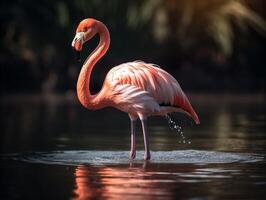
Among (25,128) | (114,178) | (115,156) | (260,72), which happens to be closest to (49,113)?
(25,128)

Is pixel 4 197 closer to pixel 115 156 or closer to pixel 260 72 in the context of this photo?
pixel 115 156

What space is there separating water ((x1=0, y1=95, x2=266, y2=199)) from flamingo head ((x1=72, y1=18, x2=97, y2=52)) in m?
1.17

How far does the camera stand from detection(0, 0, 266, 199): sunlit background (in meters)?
12.0

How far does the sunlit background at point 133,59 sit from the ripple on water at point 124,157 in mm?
33

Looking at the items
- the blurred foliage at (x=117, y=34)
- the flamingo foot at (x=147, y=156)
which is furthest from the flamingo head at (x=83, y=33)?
the blurred foliage at (x=117, y=34)

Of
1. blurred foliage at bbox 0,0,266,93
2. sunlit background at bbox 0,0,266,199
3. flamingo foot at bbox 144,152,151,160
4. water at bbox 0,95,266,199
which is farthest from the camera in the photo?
blurred foliage at bbox 0,0,266,93

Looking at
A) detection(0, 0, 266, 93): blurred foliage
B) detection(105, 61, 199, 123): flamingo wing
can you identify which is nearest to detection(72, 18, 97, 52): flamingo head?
detection(105, 61, 199, 123): flamingo wing

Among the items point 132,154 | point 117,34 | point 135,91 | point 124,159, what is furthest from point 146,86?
point 117,34

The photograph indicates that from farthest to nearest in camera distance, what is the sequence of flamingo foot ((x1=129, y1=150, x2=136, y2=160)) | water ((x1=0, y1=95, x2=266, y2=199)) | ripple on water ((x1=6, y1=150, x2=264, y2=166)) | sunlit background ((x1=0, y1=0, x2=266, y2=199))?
sunlit background ((x1=0, y1=0, x2=266, y2=199))
flamingo foot ((x1=129, y1=150, x2=136, y2=160))
ripple on water ((x1=6, y1=150, x2=264, y2=166))
water ((x1=0, y1=95, x2=266, y2=199))

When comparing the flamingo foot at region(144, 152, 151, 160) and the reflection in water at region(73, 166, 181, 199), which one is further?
the flamingo foot at region(144, 152, 151, 160)

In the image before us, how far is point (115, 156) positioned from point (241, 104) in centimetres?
1205

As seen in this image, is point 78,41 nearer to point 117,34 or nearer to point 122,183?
point 122,183

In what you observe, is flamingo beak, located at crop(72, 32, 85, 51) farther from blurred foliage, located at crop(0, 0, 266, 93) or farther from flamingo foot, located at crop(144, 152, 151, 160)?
blurred foliage, located at crop(0, 0, 266, 93)

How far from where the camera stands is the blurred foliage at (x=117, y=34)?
26828 mm
